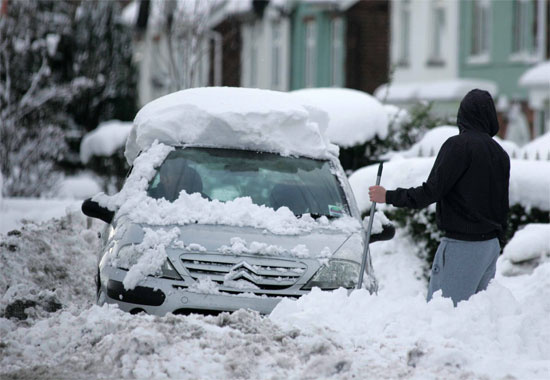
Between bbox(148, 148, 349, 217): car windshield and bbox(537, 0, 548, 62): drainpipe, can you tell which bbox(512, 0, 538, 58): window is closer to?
bbox(537, 0, 548, 62): drainpipe

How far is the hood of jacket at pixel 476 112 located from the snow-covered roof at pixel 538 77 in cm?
1908

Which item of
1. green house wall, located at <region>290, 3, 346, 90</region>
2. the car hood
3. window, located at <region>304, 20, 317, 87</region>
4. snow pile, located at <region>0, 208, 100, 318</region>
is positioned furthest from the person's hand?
window, located at <region>304, 20, 317, 87</region>

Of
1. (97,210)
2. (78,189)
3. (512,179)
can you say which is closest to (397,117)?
(512,179)

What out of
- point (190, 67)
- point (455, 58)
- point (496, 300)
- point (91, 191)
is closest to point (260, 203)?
point (496, 300)

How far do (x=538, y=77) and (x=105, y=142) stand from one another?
32.9 feet

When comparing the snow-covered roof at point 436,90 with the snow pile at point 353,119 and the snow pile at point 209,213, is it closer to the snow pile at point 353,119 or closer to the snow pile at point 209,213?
the snow pile at point 353,119

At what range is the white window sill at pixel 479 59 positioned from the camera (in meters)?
28.9

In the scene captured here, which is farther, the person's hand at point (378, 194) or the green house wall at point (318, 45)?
the green house wall at point (318, 45)

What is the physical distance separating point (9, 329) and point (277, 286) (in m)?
1.61

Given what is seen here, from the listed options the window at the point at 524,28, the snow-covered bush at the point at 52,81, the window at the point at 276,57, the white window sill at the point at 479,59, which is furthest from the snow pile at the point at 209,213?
the window at the point at 276,57

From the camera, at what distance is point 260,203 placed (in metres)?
7.46

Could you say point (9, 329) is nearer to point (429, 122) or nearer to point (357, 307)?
point (357, 307)

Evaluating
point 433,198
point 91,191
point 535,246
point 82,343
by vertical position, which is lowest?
point 91,191

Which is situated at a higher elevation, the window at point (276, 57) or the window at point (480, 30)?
the window at point (480, 30)
